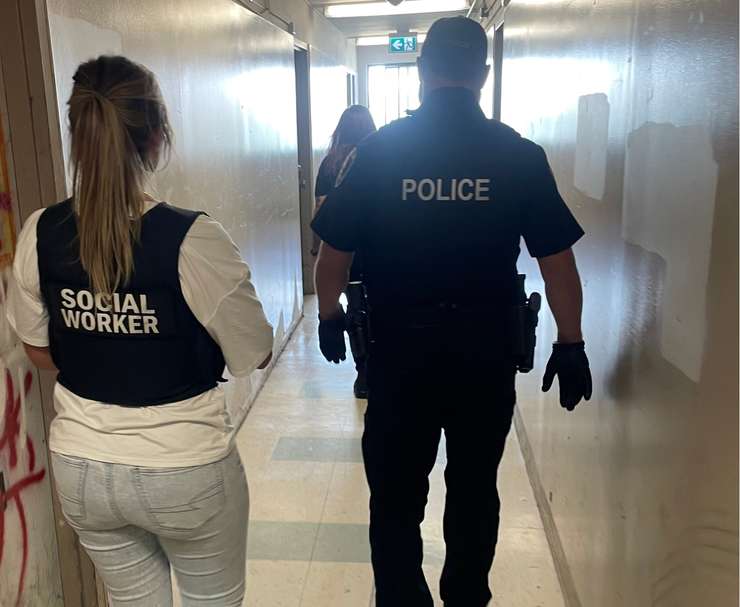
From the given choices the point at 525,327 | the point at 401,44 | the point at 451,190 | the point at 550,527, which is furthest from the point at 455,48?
the point at 401,44

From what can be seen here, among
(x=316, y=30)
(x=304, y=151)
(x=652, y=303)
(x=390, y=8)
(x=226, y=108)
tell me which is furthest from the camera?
(x=390, y=8)

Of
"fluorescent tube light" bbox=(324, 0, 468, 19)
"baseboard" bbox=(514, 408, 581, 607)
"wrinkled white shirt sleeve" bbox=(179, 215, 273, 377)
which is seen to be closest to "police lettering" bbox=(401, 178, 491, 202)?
"wrinkled white shirt sleeve" bbox=(179, 215, 273, 377)

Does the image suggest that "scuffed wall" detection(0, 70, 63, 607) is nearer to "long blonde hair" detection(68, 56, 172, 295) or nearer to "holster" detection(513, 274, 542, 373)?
"long blonde hair" detection(68, 56, 172, 295)

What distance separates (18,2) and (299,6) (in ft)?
13.3

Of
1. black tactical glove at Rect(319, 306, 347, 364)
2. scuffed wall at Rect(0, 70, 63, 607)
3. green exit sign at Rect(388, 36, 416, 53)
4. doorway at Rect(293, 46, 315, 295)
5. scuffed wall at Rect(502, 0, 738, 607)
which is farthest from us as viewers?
green exit sign at Rect(388, 36, 416, 53)

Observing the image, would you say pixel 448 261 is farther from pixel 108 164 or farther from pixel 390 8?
pixel 390 8

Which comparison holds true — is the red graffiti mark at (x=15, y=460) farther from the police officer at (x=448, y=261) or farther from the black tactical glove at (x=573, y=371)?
the black tactical glove at (x=573, y=371)

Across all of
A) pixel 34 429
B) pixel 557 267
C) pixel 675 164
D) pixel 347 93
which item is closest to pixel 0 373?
pixel 34 429

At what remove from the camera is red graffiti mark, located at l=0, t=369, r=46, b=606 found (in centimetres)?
149

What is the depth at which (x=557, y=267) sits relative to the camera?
162cm

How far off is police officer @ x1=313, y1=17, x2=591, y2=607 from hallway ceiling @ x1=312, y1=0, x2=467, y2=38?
5.60 meters

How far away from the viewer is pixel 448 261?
5.19 feet

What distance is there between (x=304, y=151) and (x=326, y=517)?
373cm

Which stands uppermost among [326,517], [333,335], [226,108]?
[226,108]
